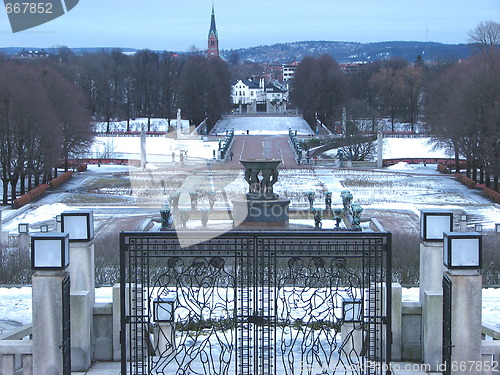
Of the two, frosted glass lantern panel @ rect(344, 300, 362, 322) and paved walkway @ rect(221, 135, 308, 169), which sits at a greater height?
frosted glass lantern panel @ rect(344, 300, 362, 322)

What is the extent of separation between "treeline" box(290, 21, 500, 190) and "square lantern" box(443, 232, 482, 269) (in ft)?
97.1

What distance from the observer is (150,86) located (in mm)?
86375

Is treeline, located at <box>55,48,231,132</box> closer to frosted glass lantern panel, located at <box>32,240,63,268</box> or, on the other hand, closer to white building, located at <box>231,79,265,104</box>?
white building, located at <box>231,79,265,104</box>

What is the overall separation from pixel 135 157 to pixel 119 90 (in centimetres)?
3024

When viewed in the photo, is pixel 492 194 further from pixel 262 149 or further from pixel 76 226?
pixel 76 226

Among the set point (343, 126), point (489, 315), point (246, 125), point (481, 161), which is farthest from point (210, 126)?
point (489, 315)

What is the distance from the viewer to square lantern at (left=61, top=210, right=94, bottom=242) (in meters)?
7.56

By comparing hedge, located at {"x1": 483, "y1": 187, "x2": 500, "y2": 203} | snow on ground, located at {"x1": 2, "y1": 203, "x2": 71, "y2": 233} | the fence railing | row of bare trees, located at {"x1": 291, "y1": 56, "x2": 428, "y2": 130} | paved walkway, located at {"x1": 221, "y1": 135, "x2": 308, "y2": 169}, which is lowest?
snow on ground, located at {"x1": 2, "y1": 203, "x2": 71, "y2": 233}

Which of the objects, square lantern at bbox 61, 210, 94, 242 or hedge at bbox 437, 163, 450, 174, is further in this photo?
hedge at bbox 437, 163, 450, 174

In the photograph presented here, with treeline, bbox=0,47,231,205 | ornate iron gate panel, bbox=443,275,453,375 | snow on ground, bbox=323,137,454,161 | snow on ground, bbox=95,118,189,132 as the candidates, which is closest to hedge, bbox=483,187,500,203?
snow on ground, bbox=323,137,454,161

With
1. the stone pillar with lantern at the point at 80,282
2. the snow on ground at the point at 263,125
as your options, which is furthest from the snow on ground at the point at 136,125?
the stone pillar with lantern at the point at 80,282

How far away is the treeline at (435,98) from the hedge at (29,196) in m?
18.7

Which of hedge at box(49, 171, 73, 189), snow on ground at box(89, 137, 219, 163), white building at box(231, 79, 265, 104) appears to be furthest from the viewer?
white building at box(231, 79, 265, 104)

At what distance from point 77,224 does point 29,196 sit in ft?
84.3
